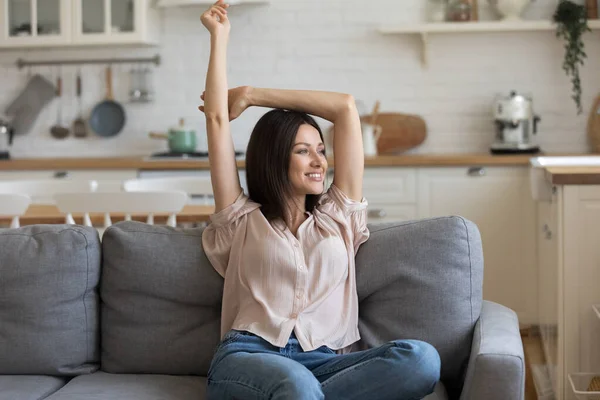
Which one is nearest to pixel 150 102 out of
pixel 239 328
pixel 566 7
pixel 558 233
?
pixel 566 7

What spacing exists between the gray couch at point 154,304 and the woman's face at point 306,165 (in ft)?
0.72

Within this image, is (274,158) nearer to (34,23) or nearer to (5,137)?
(34,23)

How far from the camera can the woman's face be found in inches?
98.6

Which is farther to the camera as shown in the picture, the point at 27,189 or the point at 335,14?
the point at 335,14

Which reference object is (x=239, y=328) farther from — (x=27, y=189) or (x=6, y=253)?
(x=27, y=189)

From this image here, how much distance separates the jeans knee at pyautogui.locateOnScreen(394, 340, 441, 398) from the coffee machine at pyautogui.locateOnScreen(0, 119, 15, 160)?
380cm

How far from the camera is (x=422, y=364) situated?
84.2 inches

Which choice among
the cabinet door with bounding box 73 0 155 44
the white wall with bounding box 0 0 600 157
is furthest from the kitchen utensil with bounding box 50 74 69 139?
the cabinet door with bounding box 73 0 155 44

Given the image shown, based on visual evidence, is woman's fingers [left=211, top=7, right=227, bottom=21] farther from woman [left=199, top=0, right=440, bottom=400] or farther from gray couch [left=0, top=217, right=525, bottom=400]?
gray couch [left=0, top=217, right=525, bottom=400]

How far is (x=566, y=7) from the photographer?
4992mm

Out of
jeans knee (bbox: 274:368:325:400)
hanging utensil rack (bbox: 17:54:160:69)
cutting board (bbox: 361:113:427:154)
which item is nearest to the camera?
jeans knee (bbox: 274:368:325:400)

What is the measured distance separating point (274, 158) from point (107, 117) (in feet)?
10.9

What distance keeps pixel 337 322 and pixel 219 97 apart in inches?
27.1

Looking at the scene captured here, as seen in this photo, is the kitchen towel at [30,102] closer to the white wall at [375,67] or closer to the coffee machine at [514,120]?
the white wall at [375,67]
